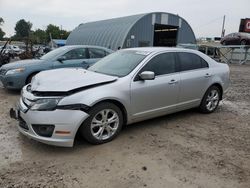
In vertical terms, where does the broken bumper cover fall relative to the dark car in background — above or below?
below

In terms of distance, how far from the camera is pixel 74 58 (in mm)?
8664

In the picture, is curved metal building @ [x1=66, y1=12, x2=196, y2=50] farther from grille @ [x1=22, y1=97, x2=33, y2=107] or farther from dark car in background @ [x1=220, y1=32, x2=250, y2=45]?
grille @ [x1=22, y1=97, x2=33, y2=107]

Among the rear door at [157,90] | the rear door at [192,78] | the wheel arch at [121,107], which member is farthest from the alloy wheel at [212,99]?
the wheel arch at [121,107]

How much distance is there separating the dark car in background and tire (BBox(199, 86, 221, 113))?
25.1 meters

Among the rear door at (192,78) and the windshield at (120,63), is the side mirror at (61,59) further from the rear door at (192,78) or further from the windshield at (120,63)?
the rear door at (192,78)

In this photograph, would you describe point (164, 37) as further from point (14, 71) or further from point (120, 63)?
point (120, 63)

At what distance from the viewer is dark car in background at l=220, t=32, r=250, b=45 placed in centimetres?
2842

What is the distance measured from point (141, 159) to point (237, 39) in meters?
28.9

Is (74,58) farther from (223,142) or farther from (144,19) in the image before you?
(144,19)

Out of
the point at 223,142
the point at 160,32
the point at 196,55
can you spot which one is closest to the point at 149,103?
the point at 223,142

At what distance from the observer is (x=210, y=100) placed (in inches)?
242

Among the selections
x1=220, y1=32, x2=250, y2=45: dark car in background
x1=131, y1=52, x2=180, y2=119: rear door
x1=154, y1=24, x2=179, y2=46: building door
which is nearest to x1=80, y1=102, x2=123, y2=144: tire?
x1=131, y1=52, x2=180, y2=119: rear door

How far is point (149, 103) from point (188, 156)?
1242 mm

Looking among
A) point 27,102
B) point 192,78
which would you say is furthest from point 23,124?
point 192,78
